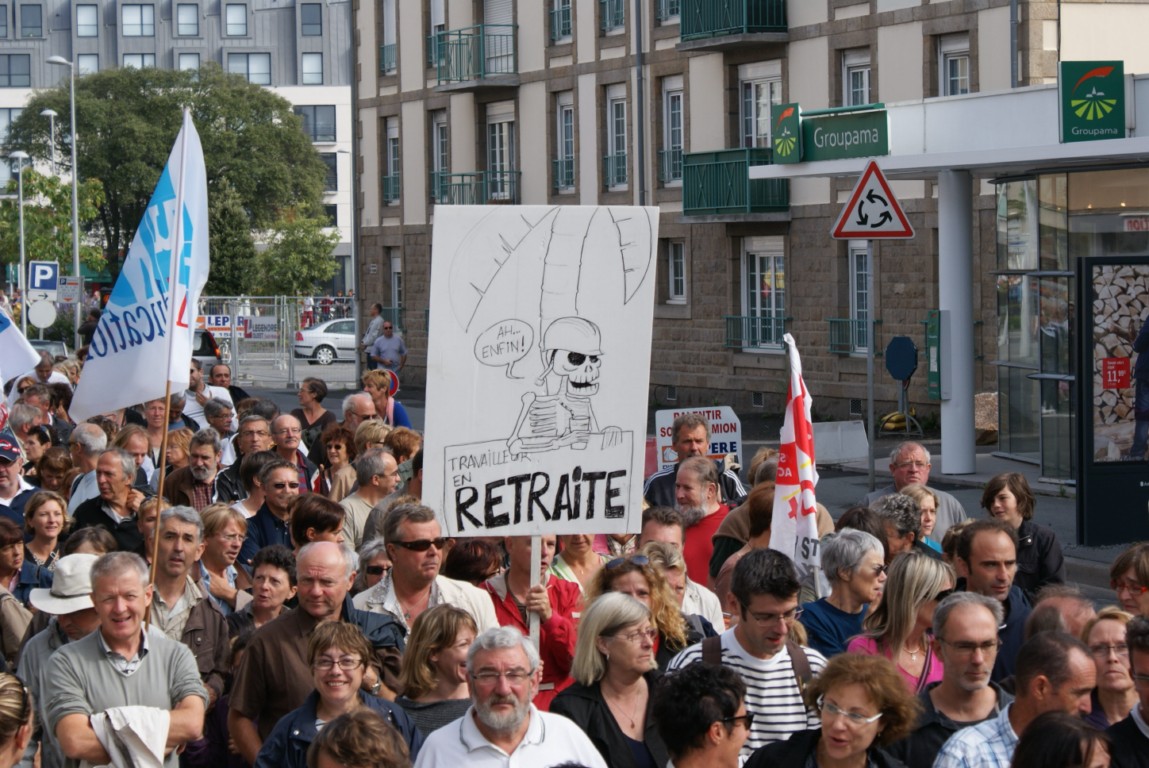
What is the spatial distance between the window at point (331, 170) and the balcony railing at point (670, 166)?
73.9 metres

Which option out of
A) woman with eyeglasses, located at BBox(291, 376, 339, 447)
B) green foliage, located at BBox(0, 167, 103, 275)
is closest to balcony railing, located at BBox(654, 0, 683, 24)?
woman with eyeglasses, located at BBox(291, 376, 339, 447)

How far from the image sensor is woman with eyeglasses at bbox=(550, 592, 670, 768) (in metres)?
6.23

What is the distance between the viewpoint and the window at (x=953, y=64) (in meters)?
28.3

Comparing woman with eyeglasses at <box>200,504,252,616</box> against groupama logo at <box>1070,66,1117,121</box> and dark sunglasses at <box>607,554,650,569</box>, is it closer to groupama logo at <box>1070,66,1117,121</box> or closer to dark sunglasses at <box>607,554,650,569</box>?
dark sunglasses at <box>607,554,650,569</box>

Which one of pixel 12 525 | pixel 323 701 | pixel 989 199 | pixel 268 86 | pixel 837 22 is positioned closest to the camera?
pixel 323 701

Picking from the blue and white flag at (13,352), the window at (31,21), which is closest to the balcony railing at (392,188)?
the blue and white flag at (13,352)

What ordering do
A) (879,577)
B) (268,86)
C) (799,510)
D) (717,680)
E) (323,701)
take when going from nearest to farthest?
1. (717,680)
2. (323,701)
3. (879,577)
4. (799,510)
5. (268,86)

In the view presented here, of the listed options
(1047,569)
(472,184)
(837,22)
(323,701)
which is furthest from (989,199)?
(323,701)

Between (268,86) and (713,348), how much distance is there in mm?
80131

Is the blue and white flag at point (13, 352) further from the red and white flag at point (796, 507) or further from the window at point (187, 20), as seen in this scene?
the window at point (187, 20)

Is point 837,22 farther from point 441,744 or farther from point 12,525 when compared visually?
point 441,744

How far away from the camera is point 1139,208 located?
1925 cm

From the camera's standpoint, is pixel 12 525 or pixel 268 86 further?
pixel 268 86

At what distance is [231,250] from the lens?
276ft
